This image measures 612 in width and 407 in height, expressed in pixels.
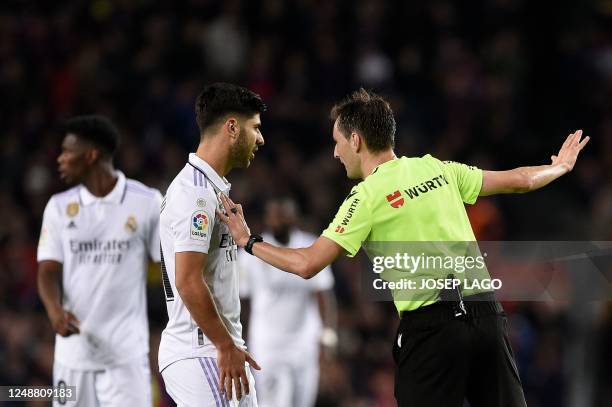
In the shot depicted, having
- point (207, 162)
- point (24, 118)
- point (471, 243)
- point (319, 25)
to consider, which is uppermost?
point (319, 25)

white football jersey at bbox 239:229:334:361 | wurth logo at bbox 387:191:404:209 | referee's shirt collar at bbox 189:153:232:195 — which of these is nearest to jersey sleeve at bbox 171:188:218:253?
referee's shirt collar at bbox 189:153:232:195

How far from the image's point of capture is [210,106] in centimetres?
522

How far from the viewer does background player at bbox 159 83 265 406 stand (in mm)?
4945

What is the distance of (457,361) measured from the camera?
503 centimetres

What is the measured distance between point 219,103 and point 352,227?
37.6 inches

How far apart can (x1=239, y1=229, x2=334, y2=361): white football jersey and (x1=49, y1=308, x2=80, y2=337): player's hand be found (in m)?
3.54

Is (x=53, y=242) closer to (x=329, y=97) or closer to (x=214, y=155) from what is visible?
(x=214, y=155)

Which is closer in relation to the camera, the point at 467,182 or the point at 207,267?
the point at 207,267

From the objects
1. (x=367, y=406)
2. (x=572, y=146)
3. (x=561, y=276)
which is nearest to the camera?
(x=572, y=146)

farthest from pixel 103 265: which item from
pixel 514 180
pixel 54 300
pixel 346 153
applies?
pixel 514 180

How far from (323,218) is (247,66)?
2.70 metres

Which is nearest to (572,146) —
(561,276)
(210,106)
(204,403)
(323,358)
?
(210,106)

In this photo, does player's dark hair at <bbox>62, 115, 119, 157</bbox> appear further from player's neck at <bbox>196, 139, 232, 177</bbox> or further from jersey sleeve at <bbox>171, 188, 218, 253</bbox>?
jersey sleeve at <bbox>171, 188, 218, 253</bbox>

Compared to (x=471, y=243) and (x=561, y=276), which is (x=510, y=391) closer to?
(x=471, y=243)
